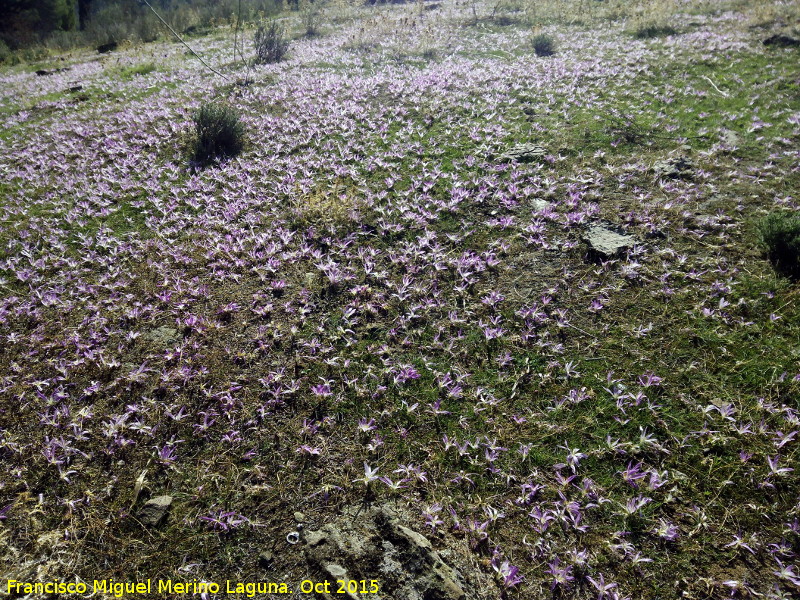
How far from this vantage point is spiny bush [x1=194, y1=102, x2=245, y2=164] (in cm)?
802

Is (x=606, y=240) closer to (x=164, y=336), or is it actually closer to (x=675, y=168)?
(x=675, y=168)

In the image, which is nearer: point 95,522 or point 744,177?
point 95,522

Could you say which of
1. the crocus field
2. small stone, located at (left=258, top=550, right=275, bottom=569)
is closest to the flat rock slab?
the crocus field

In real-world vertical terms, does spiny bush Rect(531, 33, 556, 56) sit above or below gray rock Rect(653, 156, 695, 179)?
above

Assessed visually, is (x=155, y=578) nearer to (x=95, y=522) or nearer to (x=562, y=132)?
(x=95, y=522)

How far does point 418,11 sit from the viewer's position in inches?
924

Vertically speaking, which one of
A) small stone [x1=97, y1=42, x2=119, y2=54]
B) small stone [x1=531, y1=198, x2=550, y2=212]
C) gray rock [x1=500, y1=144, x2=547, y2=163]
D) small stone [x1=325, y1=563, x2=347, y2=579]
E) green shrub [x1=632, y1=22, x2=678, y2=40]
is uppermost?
small stone [x1=97, y1=42, x2=119, y2=54]

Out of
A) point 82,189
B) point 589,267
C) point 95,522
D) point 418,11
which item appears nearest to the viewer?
point 95,522

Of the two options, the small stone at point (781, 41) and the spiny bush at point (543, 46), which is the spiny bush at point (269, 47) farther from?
the small stone at point (781, 41)

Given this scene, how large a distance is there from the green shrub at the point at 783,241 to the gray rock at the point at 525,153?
11.2 feet

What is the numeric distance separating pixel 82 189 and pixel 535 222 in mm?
7633

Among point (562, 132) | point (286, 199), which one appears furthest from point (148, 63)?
point (562, 132)

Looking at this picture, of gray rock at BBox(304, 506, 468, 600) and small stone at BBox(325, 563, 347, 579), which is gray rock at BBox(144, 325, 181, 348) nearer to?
gray rock at BBox(304, 506, 468, 600)

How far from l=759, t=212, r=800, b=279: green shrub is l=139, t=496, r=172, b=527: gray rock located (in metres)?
6.29
